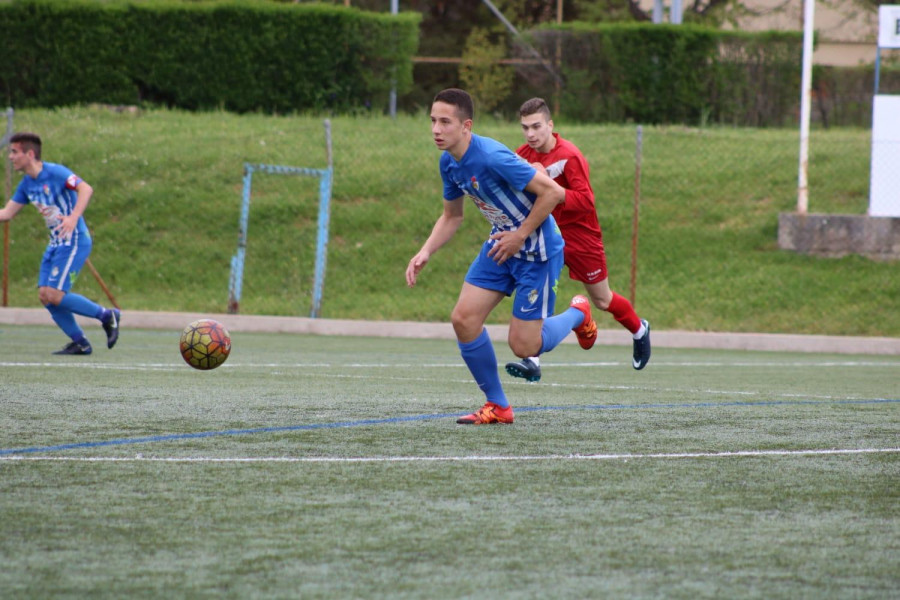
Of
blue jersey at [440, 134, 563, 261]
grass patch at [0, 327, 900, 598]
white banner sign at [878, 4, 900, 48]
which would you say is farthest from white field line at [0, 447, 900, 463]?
white banner sign at [878, 4, 900, 48]

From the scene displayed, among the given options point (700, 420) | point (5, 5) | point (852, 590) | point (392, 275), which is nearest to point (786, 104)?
point (392, 275)

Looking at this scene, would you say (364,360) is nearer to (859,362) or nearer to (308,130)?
(859,362)

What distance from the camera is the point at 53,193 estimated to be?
11203 mm

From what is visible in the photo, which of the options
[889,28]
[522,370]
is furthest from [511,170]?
[889,28]

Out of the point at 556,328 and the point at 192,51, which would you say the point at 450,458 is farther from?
the point at 192,51

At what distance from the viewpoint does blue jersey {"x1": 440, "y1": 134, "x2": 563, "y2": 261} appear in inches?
249

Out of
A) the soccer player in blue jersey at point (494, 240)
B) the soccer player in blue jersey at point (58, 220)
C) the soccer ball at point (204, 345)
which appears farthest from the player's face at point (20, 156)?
the soccer player in blue jersey at point (494, 240)

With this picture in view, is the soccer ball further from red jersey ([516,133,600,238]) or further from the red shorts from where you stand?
the red shorts

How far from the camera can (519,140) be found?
71.6 ft

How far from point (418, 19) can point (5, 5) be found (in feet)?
24.5

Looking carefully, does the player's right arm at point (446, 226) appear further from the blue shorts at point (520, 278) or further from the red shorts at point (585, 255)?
the red shorts at point (585, 255)

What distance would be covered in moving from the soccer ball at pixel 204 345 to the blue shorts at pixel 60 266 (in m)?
3.17

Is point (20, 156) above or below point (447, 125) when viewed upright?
below

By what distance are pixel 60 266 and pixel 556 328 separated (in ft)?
18.2
